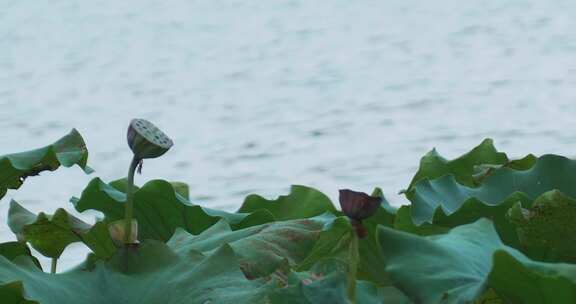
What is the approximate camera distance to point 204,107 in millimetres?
5629

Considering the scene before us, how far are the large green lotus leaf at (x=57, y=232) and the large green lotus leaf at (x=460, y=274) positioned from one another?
0.35 meters

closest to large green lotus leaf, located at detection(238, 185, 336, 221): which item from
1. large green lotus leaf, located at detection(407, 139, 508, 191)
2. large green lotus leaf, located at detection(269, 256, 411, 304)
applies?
large green lotus leaf, located at detection(407, 139, 508, 191)

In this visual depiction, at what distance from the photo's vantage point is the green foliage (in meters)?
0.68

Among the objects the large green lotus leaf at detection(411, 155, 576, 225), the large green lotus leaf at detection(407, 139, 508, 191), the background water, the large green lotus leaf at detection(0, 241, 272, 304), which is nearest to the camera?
the large green lotus leaf at detection(0, 241, 272, 304)

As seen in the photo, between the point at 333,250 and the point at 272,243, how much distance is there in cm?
4

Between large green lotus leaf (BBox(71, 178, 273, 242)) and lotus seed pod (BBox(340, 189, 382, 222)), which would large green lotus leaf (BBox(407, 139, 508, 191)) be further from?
lotus seed pod (BBox(340, 189, 382, 222))

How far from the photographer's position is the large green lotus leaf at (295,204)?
123cm

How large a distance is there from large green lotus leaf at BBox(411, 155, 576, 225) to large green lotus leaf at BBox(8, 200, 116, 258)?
0.25 metres

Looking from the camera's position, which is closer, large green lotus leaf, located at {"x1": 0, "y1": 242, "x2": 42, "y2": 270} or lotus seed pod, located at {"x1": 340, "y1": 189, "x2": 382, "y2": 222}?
lotus seed pod, located at {"x1": 340, "y1": 189, "x2": 382, "y2": 222}

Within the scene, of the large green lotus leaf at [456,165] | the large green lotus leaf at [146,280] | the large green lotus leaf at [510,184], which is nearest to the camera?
the large green lotus leaf at [146,280]

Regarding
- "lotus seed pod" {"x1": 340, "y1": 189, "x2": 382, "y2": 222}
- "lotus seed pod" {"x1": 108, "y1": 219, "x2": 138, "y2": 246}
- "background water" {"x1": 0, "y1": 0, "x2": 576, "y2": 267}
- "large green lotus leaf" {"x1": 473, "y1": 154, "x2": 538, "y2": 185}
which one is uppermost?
"lotus seed pod" {"x1": 340, "y1": 189, "x2": 382, "y2": 222}

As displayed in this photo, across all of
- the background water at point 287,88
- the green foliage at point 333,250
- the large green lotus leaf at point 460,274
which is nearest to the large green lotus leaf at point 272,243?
the green foliage at point 333,250

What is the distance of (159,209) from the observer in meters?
1.11

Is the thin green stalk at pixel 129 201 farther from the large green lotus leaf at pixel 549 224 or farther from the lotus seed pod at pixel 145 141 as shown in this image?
the large green lotus leaf at pixel 549 224
